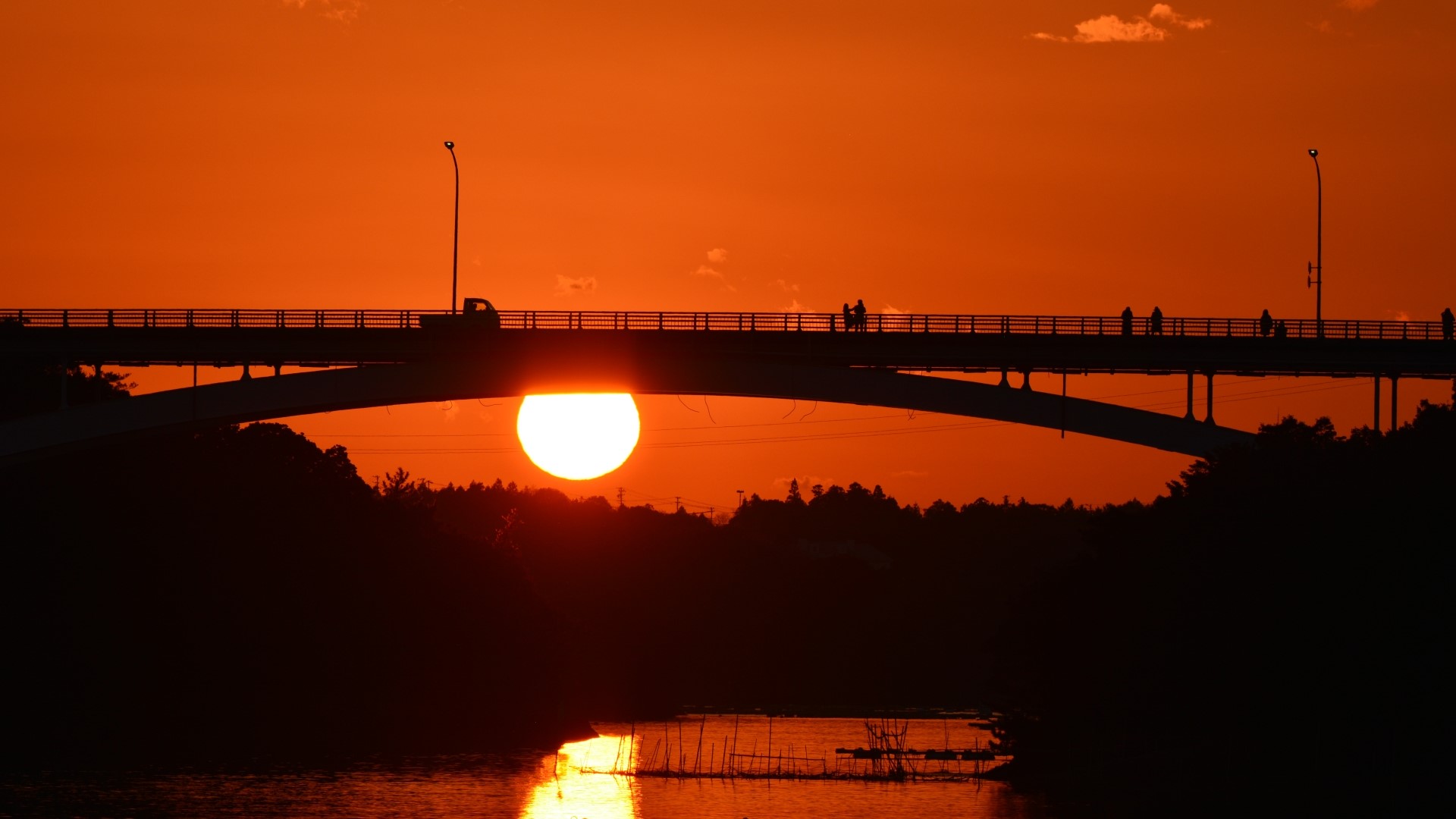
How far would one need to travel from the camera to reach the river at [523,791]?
182ft

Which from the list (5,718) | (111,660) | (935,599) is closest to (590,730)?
(111,660)

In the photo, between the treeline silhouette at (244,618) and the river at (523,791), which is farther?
the treeline silhouette at (244,618)

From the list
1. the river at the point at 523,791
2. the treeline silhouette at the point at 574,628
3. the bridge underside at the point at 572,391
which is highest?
the bridge underside at the point at 572,391

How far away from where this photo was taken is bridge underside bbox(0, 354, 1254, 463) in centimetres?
5966

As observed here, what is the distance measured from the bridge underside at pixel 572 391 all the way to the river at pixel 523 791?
38.6 ft

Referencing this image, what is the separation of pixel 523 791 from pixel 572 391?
555 inches

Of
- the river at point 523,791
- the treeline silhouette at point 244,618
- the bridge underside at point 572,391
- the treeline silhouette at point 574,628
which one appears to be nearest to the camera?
the treeline silhouette at point 574,628

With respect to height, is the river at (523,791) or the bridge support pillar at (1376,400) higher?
the bridge support pillar at (1376,400)

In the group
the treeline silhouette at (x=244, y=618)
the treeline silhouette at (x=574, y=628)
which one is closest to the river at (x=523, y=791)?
the treeline silhouette at (x=574, y=628)

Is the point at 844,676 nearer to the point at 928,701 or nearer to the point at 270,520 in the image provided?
the point at 928,701

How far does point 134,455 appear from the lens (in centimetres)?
7612

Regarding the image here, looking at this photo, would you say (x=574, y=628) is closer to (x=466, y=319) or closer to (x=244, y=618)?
(x=244, y=618)

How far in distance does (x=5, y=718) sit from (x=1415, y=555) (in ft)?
163

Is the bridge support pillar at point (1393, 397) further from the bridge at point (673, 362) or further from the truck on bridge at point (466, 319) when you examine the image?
the truck on bridge at point (466, 319)
